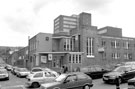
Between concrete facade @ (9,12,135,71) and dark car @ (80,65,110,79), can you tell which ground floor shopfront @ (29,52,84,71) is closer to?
concrete facade @ (9,12,135,71)

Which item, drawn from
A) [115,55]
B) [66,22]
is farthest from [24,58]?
[66,22]

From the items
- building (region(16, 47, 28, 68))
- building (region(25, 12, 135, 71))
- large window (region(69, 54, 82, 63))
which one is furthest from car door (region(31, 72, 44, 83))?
building (region(16, 47, 28, 68))

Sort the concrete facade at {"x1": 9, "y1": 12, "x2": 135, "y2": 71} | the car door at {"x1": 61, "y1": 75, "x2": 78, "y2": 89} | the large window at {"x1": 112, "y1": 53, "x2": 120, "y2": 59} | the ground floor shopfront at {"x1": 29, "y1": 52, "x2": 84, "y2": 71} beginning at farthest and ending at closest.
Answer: the large window at {"x1": 112, "y1": 53, "x2": 120, "y2": 59} < the concrete facade at {"x1": 9, "y1": 12, "x2": 135, "y2": 71} < the ground floor shopfront at {"x1": 29, "y1": 52, "x2": 84, "y2": 71} < the car door at {"x1": 61, "y1": 75, "x2": 78, "y2": 89}

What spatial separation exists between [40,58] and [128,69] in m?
21.2

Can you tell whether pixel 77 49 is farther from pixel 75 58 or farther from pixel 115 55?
pixel 115 55

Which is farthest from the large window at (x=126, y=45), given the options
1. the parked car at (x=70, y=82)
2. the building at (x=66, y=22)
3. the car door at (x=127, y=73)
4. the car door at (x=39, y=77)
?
the building at (x=66, y=22)

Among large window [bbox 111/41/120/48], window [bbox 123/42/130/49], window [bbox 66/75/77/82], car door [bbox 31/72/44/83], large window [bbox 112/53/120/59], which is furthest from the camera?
window [bbox 123/42/130/49]

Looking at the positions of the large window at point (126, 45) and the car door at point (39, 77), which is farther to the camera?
the large window at point (126, 45)

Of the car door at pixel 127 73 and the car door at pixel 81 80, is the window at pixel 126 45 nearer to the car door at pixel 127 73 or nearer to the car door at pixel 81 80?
the car door at pixel 127 73

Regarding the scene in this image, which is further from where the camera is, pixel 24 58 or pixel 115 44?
pixel 24 58

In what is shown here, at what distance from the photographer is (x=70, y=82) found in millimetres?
11344

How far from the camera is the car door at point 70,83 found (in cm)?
1106

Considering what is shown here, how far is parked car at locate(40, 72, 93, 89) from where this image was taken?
1078 centimetres

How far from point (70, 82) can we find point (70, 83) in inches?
2.8
